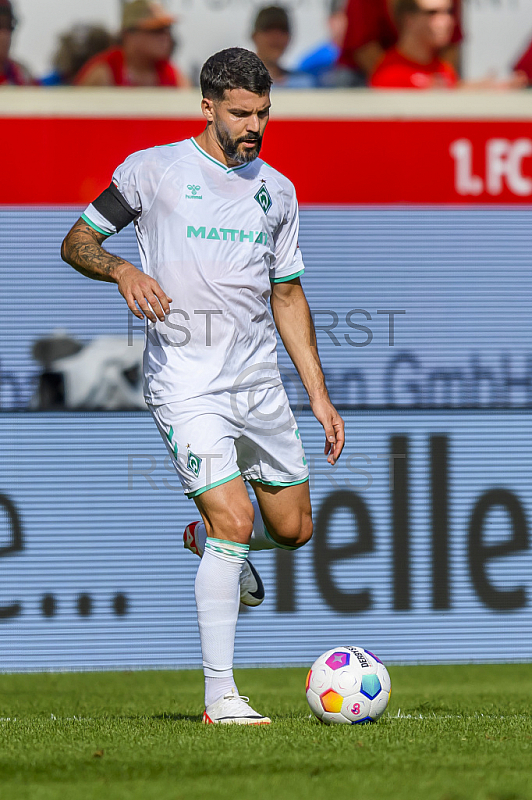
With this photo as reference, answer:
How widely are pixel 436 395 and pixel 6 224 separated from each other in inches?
106

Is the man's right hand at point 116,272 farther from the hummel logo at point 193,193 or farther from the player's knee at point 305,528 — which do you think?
the player's knee at point 305,528

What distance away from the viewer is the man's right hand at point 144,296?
2.76 meters

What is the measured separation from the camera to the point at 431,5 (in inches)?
281

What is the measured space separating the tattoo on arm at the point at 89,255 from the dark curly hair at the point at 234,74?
522 mm

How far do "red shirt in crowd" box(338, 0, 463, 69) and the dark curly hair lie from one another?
4.30 meters

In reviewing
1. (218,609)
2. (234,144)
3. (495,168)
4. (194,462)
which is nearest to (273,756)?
(218,609)

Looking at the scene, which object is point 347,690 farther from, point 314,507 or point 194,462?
point 314,507

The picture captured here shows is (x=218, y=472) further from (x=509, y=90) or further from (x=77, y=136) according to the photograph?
(x=509, y=90)

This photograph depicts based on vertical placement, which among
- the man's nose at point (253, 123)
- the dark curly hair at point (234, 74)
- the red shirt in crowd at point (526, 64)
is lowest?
the man's nose at point (253, 123)

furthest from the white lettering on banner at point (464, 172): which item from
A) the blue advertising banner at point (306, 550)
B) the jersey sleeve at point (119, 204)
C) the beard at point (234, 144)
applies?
the jersey sleeve at point (119, 204)

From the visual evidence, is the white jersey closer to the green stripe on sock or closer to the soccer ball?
the green stripe on sock

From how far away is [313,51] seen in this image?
7.29 meters

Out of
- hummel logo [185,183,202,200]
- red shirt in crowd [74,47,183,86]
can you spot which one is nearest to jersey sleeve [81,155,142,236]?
hummel logo [185,183,202,200]

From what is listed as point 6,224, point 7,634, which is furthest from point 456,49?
point 7,634
